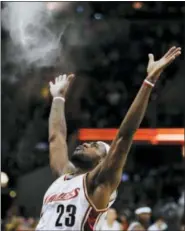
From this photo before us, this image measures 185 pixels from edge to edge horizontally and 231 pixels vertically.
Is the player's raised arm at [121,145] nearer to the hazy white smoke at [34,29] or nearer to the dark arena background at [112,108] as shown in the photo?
the hazy white smoke at [34,29]

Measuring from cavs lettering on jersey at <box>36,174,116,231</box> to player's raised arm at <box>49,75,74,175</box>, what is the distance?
510mm

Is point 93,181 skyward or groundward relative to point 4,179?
skyward

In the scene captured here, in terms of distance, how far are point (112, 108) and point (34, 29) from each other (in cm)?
706

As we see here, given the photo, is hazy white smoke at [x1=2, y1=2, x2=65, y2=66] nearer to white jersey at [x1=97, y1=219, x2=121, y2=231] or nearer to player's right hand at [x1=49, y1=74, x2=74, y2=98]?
player's right hand at [x1=49, y1=74, x2=74, y2=98]

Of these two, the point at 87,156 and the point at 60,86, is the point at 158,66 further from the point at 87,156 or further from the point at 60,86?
the point at 60,86

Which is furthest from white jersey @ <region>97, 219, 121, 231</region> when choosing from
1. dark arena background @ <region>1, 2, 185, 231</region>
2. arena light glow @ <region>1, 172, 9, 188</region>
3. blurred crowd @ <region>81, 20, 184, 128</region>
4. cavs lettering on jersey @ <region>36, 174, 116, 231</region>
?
cavs lettering on jersey @ <region>36, 174, 116, 231</region>

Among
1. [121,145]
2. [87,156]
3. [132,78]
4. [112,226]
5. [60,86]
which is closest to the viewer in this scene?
→ [121,145]

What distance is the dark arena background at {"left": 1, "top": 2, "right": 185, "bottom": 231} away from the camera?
1195 centimetres

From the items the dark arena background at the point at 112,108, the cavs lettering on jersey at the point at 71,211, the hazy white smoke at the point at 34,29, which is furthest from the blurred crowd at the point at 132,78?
the cavs lettering on jersey at the point at 71,211

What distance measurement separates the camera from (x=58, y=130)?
17.7 ft

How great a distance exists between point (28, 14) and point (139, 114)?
8.71 ft

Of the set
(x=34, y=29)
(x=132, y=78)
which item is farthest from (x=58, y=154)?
(x=132, y=78)

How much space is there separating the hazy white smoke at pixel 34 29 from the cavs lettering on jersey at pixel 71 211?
6.73ft

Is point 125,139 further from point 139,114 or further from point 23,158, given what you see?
point 23,158
